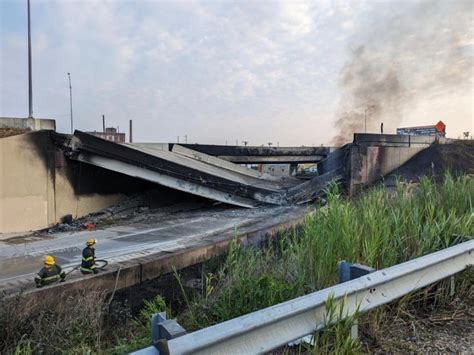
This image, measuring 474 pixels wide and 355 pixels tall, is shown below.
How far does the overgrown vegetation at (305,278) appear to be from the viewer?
2836 mm

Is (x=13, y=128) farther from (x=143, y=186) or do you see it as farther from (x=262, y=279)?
(x=262, y=279)

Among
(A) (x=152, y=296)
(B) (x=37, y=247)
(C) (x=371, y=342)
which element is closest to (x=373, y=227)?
(C) (x=371, y=342)

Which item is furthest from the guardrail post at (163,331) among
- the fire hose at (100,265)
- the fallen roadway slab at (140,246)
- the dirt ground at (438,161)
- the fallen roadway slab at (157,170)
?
the dirt ground at (438,161)

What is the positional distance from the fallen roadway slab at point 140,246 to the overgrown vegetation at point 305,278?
1.05 m

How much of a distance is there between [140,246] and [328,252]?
5.38 m

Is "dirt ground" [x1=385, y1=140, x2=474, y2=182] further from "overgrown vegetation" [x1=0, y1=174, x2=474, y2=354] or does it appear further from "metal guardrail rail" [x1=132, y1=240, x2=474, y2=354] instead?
"metal guardrail rail" [x1=132, y1=240, x2=474, y2=354]

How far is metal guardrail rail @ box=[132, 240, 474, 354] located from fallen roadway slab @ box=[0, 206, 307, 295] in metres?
2.19

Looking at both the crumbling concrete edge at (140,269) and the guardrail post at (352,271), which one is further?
the crumbling concrete edge at (140,269)

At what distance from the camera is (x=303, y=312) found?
6.73ft

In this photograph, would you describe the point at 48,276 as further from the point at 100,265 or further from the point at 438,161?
the point at 438,161

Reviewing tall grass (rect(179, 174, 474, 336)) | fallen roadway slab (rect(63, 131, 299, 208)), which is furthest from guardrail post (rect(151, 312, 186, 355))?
fallen roadway slab (rect(63, 131, 299, 208))

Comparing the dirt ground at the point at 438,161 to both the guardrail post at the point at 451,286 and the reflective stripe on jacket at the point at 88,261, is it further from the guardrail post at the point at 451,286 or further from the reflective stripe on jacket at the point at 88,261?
the reflective stripe on jacket at the point at 88,261

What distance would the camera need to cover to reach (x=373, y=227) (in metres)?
3.48

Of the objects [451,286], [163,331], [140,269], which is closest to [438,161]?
[451,286]
